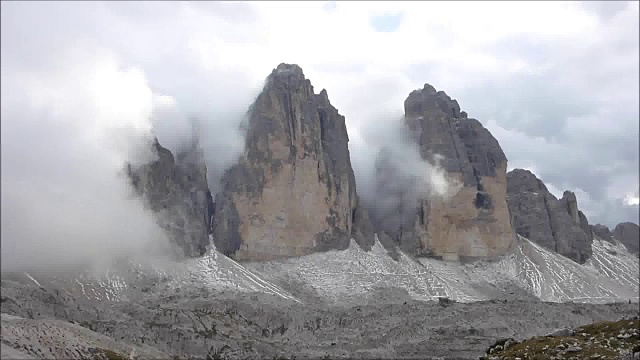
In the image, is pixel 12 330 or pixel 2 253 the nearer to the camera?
pixel 2 253

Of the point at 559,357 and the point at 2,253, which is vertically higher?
the point at 2,253

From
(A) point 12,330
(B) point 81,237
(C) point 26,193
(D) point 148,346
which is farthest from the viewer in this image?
(B) point 81,237

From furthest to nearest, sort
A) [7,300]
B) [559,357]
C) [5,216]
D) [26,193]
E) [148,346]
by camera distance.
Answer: [148,346], [7,300], [559,357], [26,193], [5,216]

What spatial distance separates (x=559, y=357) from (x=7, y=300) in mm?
113865

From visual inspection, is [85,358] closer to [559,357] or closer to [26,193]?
[26,193]

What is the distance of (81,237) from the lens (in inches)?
6850

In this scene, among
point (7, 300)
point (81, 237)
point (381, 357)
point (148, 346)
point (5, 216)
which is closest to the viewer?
point (5, 216)

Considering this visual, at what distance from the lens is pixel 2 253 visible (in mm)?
66500

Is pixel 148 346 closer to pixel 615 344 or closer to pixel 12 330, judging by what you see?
pixel 12 330

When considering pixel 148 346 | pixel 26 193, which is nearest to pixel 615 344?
pixel 26 193

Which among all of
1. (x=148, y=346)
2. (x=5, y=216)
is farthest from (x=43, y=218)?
(x=148, y=346)

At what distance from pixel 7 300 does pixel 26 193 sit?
89.4 meters

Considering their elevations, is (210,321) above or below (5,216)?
below

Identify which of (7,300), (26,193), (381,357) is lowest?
(381,357)
